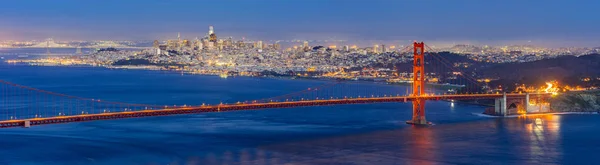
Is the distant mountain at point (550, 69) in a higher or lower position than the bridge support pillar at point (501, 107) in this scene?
higher

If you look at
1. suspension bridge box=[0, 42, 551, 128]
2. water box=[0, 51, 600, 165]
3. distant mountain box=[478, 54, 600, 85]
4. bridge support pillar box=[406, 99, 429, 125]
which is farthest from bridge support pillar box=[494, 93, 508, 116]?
distant mountain box=[478, 54, 600, 85]

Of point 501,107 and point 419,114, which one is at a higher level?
point 501,107

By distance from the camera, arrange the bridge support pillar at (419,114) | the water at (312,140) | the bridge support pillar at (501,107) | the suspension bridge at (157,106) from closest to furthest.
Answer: the water at (312,140) < the suspension bridge at (157,106) < the bridge support pillar at (419,114) < the bridge support pillar at (501,107)

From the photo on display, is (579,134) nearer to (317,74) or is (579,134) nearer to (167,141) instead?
(167,141)

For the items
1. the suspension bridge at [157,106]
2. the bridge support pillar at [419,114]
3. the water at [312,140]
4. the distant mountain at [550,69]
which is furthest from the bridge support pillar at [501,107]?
the distant mountain at [550,69]

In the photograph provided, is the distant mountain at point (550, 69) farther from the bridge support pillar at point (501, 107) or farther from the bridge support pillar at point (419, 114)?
the bridge support pillar at point (419, 114)

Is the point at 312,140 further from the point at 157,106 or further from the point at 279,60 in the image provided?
the point at 279,60

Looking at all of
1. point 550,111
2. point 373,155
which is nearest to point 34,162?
point 373,155

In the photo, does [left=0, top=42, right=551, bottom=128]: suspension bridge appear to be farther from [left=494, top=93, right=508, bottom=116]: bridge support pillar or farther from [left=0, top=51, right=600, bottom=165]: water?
[left=0, top=51, right=600, bottom=165]: water

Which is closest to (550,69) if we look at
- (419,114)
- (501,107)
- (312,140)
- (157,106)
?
(501,107)
